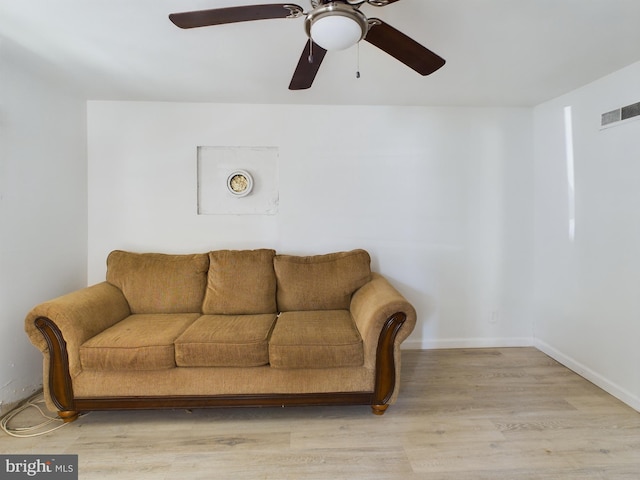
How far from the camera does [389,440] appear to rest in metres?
1.81

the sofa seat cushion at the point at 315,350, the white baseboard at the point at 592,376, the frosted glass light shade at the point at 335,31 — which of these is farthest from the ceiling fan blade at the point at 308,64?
the white baseboard at the point at 592,376

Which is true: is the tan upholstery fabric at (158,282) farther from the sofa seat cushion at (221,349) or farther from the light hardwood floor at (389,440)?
the light hardwood floor at (389,440)

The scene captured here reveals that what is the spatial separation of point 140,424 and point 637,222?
341cm

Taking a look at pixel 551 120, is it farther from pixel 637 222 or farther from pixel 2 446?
pixel 2 446

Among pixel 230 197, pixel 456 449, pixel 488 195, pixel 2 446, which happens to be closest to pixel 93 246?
pixel 230 197

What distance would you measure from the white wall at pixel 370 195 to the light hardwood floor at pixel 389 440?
0.92 meters

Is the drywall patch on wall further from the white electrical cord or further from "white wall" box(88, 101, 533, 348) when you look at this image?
the white electrical cord

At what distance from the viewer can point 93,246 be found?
2838mm

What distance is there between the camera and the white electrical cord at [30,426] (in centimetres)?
186

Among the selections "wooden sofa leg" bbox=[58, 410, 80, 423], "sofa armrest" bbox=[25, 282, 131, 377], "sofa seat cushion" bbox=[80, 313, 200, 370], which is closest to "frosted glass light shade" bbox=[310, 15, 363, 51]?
"sofa seat cushion" bbox=[80, 313, 200, 370]

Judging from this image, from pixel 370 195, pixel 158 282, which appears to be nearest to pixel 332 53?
pixel 370 195

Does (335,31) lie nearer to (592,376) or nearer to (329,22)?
(329,22)

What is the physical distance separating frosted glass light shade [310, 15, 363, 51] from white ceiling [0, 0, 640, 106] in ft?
1.52

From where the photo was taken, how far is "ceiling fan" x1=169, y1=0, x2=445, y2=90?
1.13 metres
